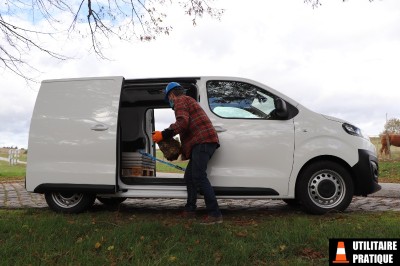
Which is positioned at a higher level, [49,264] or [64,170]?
[64,170]

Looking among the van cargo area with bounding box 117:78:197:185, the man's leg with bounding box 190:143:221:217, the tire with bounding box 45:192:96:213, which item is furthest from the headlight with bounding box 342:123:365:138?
the tire with bounding box 45:192:96:213

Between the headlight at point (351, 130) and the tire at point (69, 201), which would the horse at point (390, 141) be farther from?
the tire at point (69, 201)

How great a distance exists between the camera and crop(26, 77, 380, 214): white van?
6.14 m

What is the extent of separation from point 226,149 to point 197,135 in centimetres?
60

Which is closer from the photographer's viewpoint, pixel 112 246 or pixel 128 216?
pixel 112 246

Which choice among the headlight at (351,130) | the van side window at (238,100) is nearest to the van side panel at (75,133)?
the van side window at (238,100)

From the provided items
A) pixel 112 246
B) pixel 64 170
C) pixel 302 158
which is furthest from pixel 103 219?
pixel 302 158

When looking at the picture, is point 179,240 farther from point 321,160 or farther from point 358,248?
point 321,160

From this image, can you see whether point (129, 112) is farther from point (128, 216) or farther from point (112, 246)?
point (112, 246)

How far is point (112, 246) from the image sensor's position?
4289 mm

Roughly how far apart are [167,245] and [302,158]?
268cm

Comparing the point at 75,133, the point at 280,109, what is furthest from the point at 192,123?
the point at 75,133

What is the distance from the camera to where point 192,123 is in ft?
19.0

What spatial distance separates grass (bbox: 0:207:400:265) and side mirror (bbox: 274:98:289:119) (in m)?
1.50
